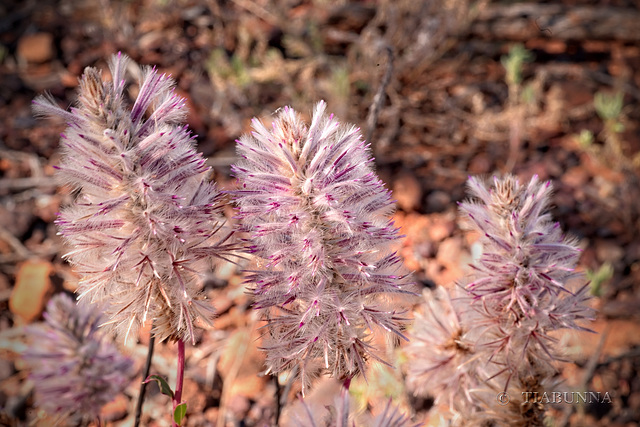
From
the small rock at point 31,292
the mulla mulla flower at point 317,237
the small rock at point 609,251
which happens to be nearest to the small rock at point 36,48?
the small rock at point 31,292

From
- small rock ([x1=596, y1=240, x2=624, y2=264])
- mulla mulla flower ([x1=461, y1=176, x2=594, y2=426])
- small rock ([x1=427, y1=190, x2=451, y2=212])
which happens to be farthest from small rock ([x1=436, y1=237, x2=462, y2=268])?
mulla mulla flower ([x1=461, y1=176, x2=594, y2=426])

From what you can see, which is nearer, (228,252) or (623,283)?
(228,252)

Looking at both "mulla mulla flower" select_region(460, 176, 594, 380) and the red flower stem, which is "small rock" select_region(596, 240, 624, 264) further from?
the red flower stem

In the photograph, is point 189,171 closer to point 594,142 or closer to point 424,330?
point 424,330

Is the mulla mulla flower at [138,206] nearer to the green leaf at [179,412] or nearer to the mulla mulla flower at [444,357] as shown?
the green leaf at [179,412]

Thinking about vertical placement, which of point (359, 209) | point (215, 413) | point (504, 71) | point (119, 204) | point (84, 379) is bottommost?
point (215, 413)

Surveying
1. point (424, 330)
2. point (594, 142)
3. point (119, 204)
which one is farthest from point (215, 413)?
point (594, 142)
